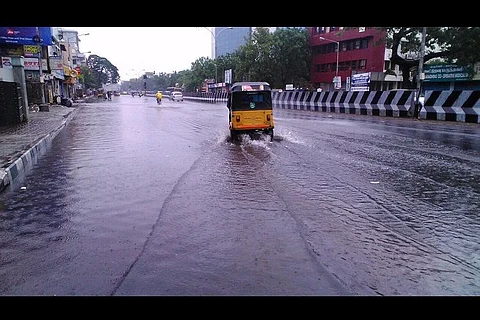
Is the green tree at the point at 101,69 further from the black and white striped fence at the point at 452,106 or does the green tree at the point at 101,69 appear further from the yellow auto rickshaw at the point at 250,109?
the yellow auto rickshaw at the point at 250,109

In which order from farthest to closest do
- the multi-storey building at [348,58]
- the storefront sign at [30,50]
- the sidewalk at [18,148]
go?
1. the multi-storey building at [348,58]
2. the storefront sign at [30,50]
3. the sidewalk at [18,148]

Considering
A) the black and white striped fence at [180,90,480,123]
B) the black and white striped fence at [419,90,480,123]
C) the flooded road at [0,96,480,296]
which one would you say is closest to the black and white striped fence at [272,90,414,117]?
the black and white striped fence at [180,90,480,123]

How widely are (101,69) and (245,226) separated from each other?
131 metres

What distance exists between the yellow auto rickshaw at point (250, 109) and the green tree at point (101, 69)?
10820cm

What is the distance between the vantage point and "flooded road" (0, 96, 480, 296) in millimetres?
3656

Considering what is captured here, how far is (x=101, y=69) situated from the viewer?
124438 mm

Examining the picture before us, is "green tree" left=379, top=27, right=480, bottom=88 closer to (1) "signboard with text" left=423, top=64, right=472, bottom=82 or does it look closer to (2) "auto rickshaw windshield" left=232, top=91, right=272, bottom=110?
(1) "signboard with text" left=423, top=64, right=472, bottom=82

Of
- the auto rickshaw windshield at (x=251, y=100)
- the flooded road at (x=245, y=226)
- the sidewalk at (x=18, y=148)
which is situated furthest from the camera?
the auto rickshaw windshield at (x=251, y=100)

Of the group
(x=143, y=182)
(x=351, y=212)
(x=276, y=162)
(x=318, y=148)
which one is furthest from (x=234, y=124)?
(x=351, y=212)

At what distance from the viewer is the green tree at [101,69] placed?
118 metres

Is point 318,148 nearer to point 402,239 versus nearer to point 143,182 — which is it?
point 143,182

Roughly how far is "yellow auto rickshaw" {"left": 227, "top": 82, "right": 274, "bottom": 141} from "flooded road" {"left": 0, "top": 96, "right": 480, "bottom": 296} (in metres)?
3.68

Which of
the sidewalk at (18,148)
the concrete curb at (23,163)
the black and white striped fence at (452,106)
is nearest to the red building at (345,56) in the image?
the black and white striped fence at (452,106)

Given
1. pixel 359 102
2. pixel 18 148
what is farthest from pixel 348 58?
pixel 18 148
